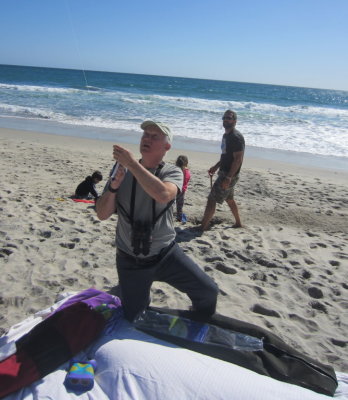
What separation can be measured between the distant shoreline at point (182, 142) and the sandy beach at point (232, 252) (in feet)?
11.9

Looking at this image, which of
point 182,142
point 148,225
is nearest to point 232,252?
point 148,225

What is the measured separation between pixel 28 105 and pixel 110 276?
19.9 metres

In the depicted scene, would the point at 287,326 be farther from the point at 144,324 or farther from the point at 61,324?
the point at 61,324

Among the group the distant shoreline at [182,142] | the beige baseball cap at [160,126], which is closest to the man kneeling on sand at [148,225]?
the beige baseball cap at [160,126]

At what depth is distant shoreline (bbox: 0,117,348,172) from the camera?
11664 mm

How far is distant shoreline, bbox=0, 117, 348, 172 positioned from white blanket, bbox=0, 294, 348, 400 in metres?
9.58

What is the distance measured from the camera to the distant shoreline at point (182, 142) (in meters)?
11.7

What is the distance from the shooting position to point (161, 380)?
2.18m

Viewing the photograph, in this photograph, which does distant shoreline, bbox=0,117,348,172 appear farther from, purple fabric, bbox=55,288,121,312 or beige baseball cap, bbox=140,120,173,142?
beige baseball cap, bbox=140,120,173,142

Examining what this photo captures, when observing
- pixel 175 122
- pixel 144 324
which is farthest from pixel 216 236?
pixel 175 122

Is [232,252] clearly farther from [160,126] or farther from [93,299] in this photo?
[160,126]

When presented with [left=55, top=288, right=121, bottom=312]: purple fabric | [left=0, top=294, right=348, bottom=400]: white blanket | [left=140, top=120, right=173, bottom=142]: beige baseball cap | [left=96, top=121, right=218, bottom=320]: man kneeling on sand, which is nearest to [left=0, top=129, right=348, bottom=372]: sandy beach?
[left=55, top=288, right=121, bottom=312]: purple fabric

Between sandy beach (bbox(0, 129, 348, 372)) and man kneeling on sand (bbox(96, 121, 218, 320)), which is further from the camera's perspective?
sandy beach (bbox(0, 129, 348, 372))

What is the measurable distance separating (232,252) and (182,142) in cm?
927
